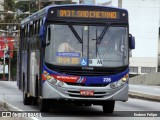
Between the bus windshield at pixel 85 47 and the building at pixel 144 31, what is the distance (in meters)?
74.0

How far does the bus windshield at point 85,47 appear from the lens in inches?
645

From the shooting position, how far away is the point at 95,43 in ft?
54.2

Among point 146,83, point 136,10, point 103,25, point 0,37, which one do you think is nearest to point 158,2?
point 136,10

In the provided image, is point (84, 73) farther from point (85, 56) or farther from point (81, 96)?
point (81, 96)

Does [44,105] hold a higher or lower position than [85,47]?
lower

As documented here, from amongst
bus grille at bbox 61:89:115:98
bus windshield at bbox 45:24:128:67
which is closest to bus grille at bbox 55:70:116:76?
bus windshield at bbox 45:24:128:67

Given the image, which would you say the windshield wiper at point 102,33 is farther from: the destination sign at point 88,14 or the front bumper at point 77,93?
the front bumper at point 77,93

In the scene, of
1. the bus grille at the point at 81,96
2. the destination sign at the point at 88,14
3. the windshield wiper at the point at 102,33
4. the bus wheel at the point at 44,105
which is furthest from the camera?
the bus wheel at the point at 44,105

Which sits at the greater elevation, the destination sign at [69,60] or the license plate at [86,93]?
the destination sign at [69,60]

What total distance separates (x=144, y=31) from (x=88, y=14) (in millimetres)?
75203

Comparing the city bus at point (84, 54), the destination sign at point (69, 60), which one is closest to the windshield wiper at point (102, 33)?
the city bus at point (84, 54)

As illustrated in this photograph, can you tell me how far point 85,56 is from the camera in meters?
16.4

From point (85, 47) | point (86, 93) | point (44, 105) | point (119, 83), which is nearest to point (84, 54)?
point (85, 47)

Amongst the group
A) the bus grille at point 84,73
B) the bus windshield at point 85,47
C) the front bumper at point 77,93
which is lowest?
the front bumper at point 77,93
